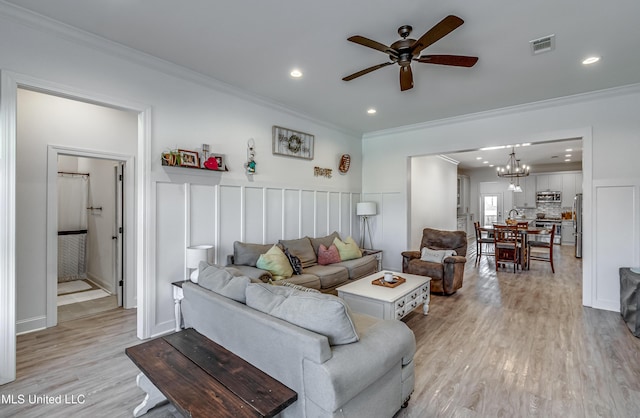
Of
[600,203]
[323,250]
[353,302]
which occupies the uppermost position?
[600,203]

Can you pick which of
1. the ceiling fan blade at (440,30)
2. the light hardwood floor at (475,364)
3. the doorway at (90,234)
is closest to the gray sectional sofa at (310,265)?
the light hardwood floor at (475,364)

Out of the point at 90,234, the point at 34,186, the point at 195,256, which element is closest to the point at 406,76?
the point at 195,256

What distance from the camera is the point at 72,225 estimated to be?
5512mm

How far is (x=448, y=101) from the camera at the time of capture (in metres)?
4.50

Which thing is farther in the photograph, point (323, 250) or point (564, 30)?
point (323, 250)

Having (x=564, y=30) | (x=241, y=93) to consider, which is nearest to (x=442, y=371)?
(x=564, y=30)

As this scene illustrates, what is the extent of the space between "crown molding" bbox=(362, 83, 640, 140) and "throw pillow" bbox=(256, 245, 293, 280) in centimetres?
369

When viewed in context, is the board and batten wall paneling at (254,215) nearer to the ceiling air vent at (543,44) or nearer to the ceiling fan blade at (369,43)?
the ceiling fan blade at (369,43)

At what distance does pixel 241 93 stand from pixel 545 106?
442 centimetres

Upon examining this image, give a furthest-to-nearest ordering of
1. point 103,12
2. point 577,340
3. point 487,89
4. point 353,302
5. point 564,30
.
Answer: point 487,89
point 353,302
point 577,340
point 564,30
point 103,12

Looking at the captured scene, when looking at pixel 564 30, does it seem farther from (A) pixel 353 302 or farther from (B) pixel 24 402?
(B) pixel 24 402

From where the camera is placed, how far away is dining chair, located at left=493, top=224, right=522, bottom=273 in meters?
6.47

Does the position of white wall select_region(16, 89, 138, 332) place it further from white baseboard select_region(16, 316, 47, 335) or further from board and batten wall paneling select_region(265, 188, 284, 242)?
board and batten wall paneling select_region(265, 188, 284, 242)

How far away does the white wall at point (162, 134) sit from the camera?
2.66 metres
